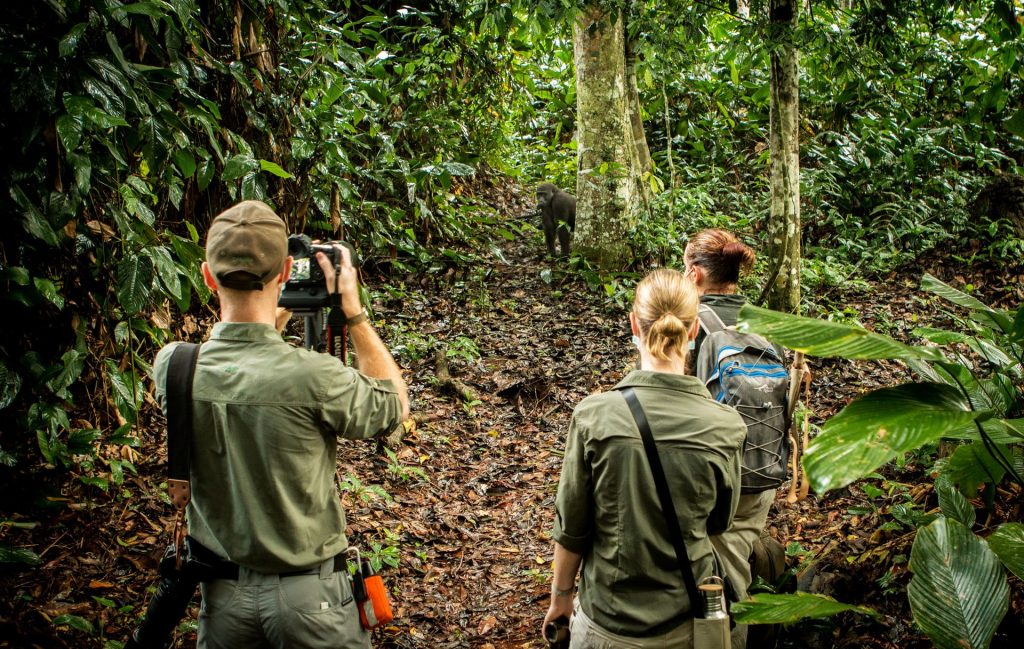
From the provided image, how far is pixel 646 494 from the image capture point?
2.18 meters

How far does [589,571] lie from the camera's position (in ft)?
7.52

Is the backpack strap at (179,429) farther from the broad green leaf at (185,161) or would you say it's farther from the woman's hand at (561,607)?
the broad green leaf at (185,161)

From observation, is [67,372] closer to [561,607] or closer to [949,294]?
[561,607]

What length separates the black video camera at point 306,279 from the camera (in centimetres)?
231

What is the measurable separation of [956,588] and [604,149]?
6709mm

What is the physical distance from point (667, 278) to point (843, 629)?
1969mm

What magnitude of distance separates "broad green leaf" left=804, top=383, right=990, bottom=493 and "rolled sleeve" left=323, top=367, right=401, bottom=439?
124cm

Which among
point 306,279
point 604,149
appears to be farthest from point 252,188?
point 604,149


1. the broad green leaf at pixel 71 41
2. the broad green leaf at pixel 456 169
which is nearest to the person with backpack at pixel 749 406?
the broad green leaf at pixel 71 41

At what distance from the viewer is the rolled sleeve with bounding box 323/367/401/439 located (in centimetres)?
207

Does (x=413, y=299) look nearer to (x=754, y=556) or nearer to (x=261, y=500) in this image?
(x=754, y=556)

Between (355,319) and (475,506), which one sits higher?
(355,319)

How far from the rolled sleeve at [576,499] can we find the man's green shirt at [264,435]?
628mm

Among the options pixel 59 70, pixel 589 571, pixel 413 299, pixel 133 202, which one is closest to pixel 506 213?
pixel 413 299
